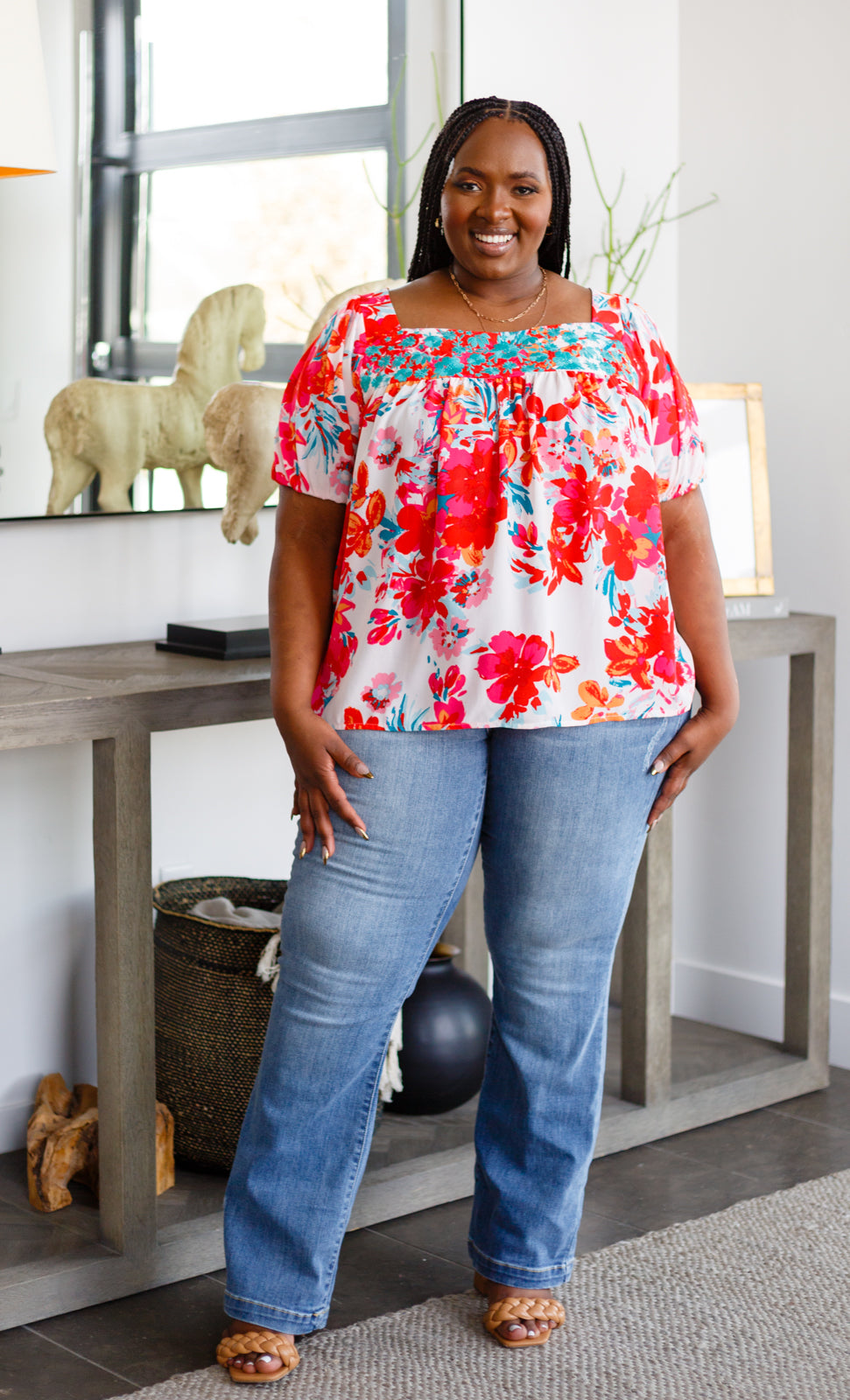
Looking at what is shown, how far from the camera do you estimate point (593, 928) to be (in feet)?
5.78

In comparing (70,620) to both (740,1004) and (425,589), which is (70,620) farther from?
(740,1004)

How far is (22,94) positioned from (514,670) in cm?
96

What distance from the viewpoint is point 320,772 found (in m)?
1.68

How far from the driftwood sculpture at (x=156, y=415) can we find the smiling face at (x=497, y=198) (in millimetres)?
775

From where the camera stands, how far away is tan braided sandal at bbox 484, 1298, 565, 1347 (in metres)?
1.87

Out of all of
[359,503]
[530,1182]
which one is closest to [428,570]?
[359,503]

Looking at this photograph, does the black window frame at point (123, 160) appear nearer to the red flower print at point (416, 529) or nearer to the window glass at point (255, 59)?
the window glass at point (255, 59)

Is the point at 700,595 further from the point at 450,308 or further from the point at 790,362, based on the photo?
the point at 790,362

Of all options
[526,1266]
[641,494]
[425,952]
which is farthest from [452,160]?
[526,1266]

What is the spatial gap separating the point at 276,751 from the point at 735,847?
0.94 metres

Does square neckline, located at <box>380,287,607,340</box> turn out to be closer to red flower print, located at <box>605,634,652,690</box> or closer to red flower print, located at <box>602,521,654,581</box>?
red flower print, located at <box>602,521,654,581</box>

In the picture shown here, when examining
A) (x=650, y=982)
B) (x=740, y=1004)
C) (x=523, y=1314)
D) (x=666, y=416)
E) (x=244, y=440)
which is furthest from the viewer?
(x=740, y=1004)

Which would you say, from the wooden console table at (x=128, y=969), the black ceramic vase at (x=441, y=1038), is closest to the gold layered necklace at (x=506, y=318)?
the wooden console table at (x=128, y=969)

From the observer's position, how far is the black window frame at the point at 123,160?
2250 mm
